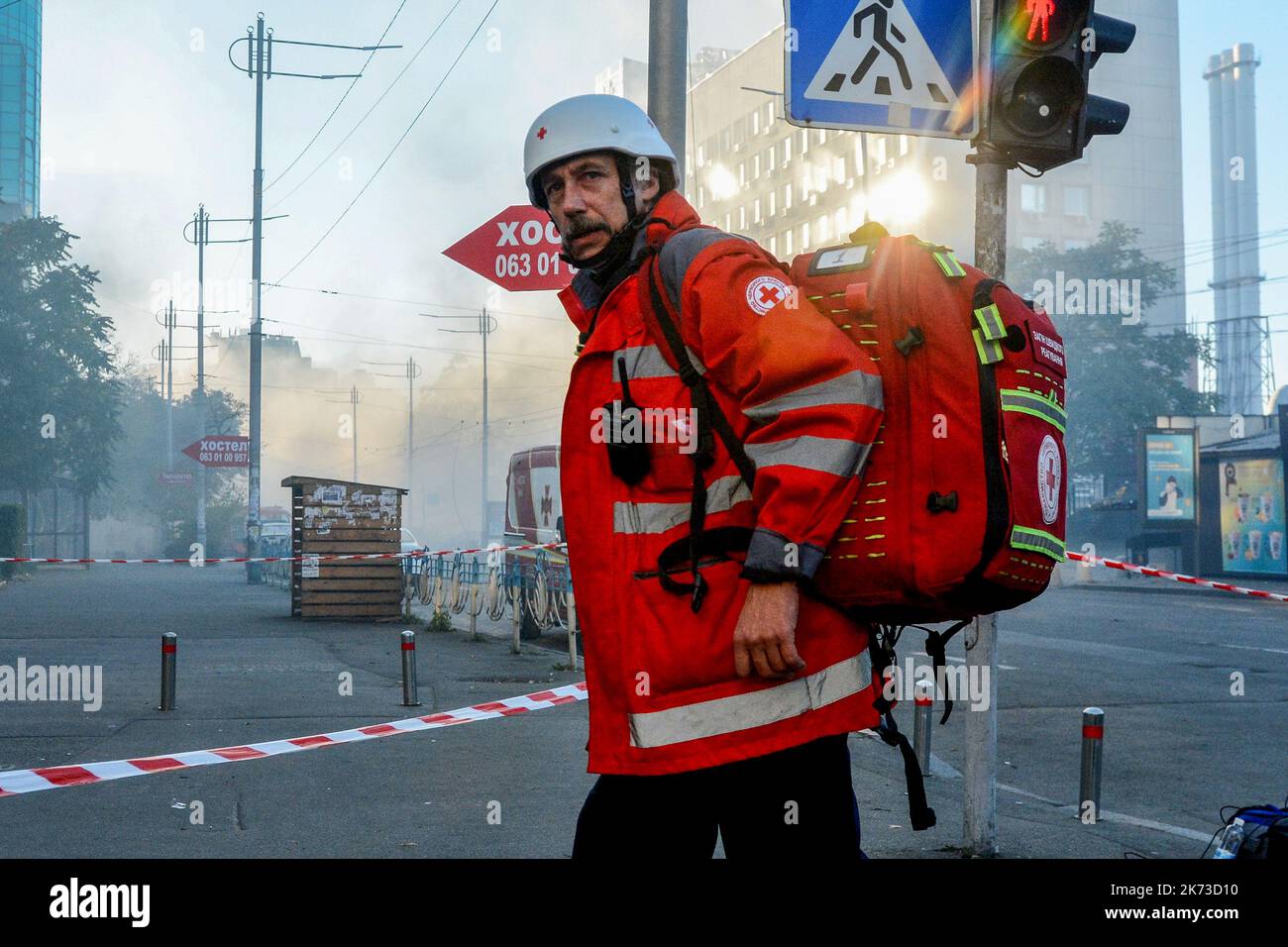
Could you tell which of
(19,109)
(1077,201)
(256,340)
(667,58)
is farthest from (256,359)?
(1077,201)

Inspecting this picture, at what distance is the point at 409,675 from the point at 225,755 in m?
2.98

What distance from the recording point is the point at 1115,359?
171ft

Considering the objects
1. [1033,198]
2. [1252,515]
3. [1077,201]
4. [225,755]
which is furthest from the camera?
[1077,201]

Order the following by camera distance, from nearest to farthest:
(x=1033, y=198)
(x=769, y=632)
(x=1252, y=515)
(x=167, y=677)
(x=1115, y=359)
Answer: (x=769, y=632)
(x=167, y=677)
(x=1252, y=515)
(x=1115, y=359)
(x=1033, y=198)

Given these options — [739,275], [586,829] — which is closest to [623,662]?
[586,829]

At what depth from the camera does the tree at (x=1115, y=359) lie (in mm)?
51375

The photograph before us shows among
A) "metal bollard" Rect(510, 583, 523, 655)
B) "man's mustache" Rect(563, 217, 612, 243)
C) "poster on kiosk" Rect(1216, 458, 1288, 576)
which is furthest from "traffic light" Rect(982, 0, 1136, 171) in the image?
"poster on kiosk" Rect(1216, 458, 1288, 576)

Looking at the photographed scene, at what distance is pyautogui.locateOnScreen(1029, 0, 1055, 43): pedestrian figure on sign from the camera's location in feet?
17.3

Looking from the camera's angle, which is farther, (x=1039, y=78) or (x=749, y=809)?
(x=1039, y=78)

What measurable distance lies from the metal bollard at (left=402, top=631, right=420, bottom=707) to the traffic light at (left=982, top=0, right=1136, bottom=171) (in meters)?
6.43

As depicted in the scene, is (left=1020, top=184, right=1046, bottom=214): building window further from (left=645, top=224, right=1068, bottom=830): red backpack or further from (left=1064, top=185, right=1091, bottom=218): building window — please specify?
(left=645, top=224, right=1068, bottom=830): red backpack

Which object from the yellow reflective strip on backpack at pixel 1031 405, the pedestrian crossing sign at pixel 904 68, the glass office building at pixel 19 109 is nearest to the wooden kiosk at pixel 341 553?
the pedestrian crossing sign at pixel 904 68

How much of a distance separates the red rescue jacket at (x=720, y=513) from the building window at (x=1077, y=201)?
78.3 metres

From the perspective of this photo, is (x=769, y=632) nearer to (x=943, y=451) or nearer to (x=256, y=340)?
(x=943, y=451)
